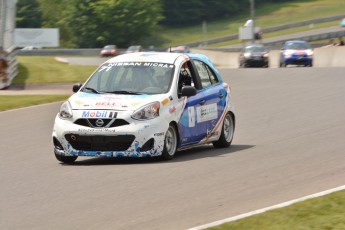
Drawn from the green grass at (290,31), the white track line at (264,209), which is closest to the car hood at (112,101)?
the white track line at (264,209)

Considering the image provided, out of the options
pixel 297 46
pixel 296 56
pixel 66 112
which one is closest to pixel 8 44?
pixel 296 56

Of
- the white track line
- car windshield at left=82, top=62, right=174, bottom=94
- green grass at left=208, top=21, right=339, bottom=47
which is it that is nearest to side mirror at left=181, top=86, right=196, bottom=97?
car windshield at left=82, top=62, right=174, bottom=94

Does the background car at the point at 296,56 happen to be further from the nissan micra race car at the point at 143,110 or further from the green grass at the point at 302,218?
the green grass at the point at 302,218

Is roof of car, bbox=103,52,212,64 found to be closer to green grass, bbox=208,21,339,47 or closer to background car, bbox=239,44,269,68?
background car, bbox=239,44,269,68

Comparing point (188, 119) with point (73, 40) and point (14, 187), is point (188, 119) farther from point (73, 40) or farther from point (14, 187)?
point (73, 40)

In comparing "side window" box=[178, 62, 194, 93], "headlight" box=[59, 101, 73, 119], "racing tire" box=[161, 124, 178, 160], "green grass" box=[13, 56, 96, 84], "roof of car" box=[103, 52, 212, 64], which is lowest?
"green grass" box=[13, 56, 96, 84]

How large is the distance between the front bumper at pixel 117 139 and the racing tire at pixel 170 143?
0.42ft

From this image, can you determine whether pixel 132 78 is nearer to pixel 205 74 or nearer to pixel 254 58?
pixel 205 74

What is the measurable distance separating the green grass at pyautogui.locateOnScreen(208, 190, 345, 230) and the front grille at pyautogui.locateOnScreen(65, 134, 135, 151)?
155 inches

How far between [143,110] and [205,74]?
2.19 m

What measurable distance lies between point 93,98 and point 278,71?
26468 mm

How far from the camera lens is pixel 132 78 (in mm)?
12984

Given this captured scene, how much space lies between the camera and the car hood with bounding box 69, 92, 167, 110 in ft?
39.8

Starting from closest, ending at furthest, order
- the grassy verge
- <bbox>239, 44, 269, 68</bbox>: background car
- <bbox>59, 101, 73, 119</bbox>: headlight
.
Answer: <bbox>59, 101, 73, 119</bbox>: headlight < the grassy verge < <bbox>239, 44, 269, 68</bbox>: background car
